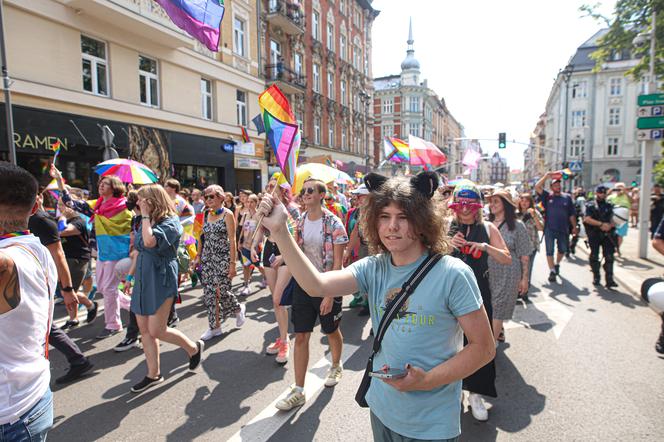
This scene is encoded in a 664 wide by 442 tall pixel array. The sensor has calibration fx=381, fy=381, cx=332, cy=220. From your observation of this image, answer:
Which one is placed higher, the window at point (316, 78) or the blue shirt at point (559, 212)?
the window at point (316, 78)

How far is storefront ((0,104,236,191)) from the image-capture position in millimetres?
10359

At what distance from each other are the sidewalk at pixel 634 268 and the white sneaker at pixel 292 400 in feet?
20.7

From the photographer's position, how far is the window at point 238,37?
1817cm

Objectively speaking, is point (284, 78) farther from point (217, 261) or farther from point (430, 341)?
point (430, 341)

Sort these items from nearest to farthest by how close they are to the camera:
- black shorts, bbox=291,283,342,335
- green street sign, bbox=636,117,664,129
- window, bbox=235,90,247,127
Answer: black shorts, bbox=291,283,342,335
green street sign, bbox=636,117,664,129
window, bbox=235,90,247,127

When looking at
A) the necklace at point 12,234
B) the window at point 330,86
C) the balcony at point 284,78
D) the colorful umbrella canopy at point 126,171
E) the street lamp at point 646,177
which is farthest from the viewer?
the window at point 330,86

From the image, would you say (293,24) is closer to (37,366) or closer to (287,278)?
(287,278)

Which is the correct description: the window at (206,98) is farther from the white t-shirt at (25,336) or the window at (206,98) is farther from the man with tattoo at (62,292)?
the white t-shirt at (25,336)

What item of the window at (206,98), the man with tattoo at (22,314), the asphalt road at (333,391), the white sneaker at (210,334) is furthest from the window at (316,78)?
the man with tattoo at (22,314)

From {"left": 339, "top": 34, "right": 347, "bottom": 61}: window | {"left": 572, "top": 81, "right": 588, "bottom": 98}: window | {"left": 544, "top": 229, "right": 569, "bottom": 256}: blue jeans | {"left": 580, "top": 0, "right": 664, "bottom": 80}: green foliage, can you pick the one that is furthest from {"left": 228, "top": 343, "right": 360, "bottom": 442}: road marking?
{"left": 572, "top": 81, "right": 588, "bottom": 98}: window

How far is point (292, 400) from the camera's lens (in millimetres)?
3221

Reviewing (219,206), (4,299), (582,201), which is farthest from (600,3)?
(4,299)

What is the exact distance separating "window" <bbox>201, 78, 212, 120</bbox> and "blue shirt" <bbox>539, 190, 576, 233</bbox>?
46.7ft

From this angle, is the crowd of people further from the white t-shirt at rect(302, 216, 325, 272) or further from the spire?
the spire
